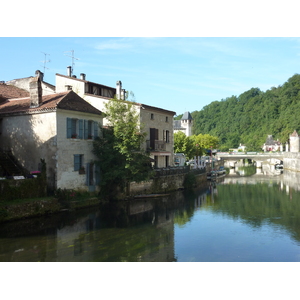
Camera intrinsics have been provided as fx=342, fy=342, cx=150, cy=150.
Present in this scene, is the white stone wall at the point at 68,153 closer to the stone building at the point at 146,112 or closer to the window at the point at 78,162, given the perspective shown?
the window at the point at 78,162

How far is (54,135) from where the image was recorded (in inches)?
858

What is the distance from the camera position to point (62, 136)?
874 inches

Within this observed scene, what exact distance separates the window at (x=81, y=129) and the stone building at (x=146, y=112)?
5.77 meters

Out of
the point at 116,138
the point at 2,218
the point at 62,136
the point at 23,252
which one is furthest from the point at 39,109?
the point at 23,252

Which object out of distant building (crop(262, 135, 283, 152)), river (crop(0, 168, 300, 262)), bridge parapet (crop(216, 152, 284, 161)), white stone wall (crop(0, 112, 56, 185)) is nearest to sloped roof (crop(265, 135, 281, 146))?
distant building (crop(262, 135, 283, 152))

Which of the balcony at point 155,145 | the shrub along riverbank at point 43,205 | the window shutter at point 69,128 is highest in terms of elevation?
the window shutter at point 69,128

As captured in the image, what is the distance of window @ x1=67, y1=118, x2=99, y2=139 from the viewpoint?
2281 centimetres

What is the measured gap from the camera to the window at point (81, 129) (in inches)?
898

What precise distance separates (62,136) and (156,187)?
11.7 m

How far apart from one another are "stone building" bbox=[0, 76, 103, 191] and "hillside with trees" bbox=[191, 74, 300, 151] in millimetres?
84582

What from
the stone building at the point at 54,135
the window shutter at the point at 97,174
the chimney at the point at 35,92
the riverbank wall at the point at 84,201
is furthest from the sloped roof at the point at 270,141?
the chimney at the point at 35,92

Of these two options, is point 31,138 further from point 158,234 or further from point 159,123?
point 159,123

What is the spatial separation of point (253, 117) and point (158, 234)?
4715 inches

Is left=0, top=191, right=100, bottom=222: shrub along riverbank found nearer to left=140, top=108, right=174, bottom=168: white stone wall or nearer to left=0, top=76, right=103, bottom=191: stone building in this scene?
left=0, top=76, right=103, bottom=191: stone building
